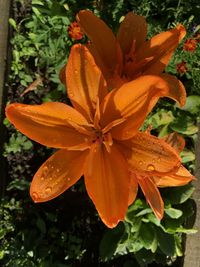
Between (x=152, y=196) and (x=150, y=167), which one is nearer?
(x=150, y=167)

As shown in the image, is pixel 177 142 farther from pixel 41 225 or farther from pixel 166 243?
pixel 41 225

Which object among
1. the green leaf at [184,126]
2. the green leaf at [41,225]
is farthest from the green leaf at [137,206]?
the green leaf at [41,225]

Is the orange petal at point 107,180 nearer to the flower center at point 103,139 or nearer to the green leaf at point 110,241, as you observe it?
the flower center at point 103,139

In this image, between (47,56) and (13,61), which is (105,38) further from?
(13,61)

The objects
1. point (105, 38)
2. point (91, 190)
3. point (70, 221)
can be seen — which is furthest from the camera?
point (70, 221)

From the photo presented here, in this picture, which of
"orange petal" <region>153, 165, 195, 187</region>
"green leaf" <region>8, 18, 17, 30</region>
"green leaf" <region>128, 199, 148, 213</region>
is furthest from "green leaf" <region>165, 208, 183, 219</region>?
"green leaf" <region>8, 18, 17, 30</region>

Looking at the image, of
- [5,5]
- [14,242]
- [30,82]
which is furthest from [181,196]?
[5,5]

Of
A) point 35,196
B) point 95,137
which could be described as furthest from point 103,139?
point 35,196
